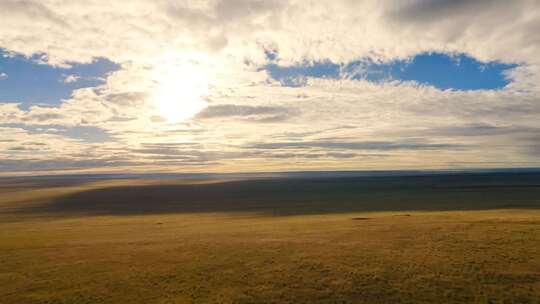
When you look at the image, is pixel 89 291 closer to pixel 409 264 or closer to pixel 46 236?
pixel 409 264

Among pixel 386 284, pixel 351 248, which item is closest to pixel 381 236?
pixel 351 248

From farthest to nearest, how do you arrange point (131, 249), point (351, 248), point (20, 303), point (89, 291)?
1. point (131, 249)
2. point (351, 248)
3. point (89, 291)
4. point (20, 303)

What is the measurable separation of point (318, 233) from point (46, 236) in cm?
3686

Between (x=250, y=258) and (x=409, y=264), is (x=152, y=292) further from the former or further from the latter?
(x=409, y=264)

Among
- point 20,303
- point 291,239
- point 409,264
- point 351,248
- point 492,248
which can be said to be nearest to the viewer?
point 20,303

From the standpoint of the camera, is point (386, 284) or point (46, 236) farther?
point (46, 236)

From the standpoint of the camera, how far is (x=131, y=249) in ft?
123

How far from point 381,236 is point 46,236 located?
145ft

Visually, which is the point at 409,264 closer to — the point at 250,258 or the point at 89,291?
the point at 250,258

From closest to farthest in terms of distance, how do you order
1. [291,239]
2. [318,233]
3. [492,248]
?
1. [492,248]
2. [291,239]
3. [318,233]

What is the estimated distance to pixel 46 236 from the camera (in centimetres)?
4656

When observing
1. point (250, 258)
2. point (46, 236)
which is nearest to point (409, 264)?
point (250, 258)

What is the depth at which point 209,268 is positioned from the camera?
29422 millimetres

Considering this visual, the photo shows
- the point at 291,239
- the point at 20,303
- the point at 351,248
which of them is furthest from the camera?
the point at 291,239
